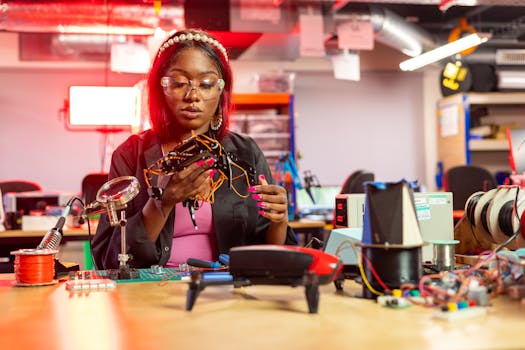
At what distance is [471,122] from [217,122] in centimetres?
637

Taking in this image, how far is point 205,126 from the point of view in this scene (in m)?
1.95

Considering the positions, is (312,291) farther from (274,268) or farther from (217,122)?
(217,122)

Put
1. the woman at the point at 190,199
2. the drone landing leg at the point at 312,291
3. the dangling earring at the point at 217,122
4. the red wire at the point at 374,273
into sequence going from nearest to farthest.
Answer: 1. the drone landing leg at the point at 312,291
2. the red wire at the point at 374,273
3. the woman at the point at 190,199
4. the dangling earring at the point at 217,122

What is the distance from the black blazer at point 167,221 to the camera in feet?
5.76

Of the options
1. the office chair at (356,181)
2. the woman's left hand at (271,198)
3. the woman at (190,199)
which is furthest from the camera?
the office chair at (356,181)

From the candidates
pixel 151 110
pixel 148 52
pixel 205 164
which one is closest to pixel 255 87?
pixel 148 52

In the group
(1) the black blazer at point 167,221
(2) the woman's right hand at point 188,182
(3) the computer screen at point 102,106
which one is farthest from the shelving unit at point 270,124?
(2) the woman's right hand at point 188,182

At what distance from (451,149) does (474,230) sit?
6296mm

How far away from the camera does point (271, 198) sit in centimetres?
165

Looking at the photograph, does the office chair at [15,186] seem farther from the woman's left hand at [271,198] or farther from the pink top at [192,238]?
the woman's left hand at [271,198]

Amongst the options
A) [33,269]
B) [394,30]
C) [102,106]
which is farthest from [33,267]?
[394,30]

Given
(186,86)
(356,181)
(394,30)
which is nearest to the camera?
(186,86)

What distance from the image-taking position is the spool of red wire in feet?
4.75

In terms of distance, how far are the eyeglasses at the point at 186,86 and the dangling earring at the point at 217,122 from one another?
0.16 metres
